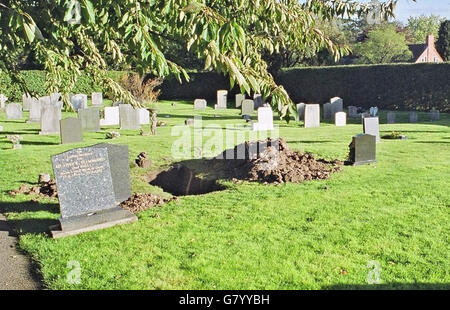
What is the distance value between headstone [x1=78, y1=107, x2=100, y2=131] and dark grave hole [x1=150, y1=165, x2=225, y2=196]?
8.14 m

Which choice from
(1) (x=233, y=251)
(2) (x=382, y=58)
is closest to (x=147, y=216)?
(1) (x=233, y=251)

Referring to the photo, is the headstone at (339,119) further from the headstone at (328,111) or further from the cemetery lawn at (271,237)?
the cemetery lawn at (271,237)

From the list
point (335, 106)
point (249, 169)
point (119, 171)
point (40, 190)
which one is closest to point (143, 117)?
→ point (335, 106)

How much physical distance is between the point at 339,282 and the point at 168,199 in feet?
14.4

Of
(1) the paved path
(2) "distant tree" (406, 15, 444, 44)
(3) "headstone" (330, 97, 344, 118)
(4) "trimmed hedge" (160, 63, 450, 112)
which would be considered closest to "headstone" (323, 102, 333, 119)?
(3) "headstone" (330, 97, 344, 118)

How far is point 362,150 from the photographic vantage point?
1146cm

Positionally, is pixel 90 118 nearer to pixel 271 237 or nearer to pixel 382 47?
pixel 271 237

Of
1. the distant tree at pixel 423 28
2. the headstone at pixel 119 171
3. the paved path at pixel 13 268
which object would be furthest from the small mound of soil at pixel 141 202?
the distant tree at pixel 423 28

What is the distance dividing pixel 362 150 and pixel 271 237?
5.61m

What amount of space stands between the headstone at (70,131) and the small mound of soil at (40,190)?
5616mm

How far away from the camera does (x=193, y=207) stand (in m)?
8.39

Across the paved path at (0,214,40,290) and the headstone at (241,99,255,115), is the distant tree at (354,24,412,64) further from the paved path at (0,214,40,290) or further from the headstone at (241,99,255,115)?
the paved path at (0,214,40,290)

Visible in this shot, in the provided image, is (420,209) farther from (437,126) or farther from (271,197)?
(437,126)

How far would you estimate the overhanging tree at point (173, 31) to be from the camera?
4121 millimetres
